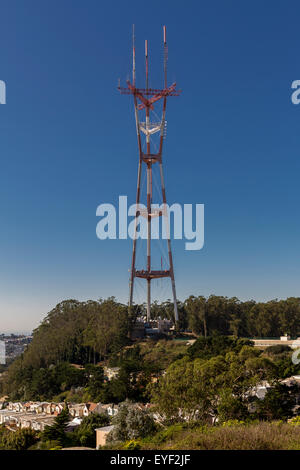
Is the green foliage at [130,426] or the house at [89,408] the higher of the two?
the green foliage at [130,426]

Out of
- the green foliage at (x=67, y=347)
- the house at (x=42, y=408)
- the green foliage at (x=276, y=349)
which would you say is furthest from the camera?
the green foliage at (x=67, y=347)

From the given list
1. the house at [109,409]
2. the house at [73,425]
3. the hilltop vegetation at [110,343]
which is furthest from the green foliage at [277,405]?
the house at [73,425]

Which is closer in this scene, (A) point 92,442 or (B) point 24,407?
(A) point 92,442

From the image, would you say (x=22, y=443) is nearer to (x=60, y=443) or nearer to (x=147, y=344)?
(x=60, y=443)

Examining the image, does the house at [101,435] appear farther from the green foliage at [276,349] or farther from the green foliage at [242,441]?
the green foliage at [276,349]

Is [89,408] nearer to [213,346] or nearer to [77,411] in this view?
[77,411]

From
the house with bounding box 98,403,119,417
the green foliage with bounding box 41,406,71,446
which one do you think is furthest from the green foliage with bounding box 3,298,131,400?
the green foliage with bounding box 41,406,71,446

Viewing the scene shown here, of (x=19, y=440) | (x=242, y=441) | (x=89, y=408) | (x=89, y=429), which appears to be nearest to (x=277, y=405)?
(x=242, y=441)

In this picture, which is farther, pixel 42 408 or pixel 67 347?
pixel 67 347

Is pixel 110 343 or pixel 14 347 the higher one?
pixel 110 343

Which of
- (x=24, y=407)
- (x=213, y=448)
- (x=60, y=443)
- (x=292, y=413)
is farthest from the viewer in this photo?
(x=24, y=407)
